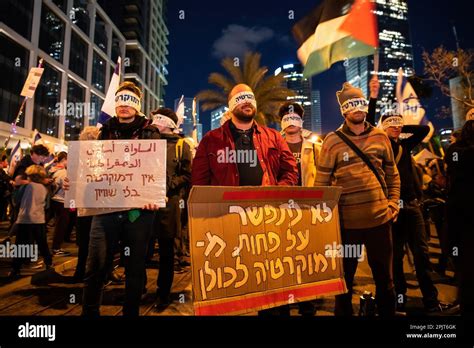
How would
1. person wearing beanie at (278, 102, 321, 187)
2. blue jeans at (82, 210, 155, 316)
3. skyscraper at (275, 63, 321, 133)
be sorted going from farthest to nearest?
1. skyscraper at (275, 63, 321, 133)
2. person wearing beanie at (278, 102, 321, 187)
3. blue jeans at (82, 210, 155, 316)

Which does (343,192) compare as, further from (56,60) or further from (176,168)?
(56,60)

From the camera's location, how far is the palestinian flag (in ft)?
14.1

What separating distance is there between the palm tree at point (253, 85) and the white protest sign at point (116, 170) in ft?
58.5

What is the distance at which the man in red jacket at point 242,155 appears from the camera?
3.23 meters

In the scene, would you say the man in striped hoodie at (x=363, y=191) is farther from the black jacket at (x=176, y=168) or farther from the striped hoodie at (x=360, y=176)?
the black jacket at (x=176, y=168)

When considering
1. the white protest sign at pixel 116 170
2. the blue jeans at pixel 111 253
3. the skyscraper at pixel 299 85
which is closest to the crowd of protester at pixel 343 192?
the blue jeans at pixel 111 253

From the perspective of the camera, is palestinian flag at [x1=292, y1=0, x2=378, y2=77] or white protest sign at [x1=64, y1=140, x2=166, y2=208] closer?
white protest sign at [x1=64, y1=140, x2=166, y2=208]

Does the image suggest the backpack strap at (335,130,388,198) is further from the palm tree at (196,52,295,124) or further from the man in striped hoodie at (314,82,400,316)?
the palm tree at (196,52,295,124)

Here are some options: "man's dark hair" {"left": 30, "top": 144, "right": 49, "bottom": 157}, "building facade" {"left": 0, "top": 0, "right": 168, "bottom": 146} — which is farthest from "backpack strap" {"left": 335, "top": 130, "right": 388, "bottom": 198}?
"building facade" {"left": 0, "top": 0, "right": 168, "bottom": 146}

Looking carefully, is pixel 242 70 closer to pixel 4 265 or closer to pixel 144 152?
pixel 4 265

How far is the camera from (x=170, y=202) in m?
4.38

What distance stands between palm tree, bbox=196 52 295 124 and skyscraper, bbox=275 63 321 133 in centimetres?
103

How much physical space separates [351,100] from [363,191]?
3.13 ft

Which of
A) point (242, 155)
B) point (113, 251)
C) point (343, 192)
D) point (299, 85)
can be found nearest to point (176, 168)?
point (242, 155)
